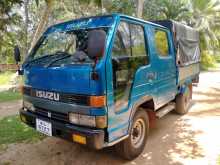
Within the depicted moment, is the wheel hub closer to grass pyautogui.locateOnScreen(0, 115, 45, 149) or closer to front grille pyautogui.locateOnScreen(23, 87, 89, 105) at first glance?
front grille pyautogui.locateOnScreen(23, 87, 89, 105)

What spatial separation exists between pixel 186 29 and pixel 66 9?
1149 cm

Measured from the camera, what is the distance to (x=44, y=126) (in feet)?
12.1

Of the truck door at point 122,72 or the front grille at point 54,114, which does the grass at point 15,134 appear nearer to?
the front grille at point 54,114

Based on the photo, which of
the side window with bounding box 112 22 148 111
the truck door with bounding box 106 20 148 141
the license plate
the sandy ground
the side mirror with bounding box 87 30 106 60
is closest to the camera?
the side mirror with bounding box 87 30 106 60

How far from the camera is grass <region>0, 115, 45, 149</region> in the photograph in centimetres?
496

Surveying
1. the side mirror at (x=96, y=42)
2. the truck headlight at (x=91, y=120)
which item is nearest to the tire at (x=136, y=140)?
the truck headlight at (x=91, y=120)

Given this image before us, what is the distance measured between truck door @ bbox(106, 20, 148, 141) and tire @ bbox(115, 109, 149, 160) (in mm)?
353

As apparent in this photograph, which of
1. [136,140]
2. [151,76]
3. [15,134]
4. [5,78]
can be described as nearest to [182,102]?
[151,76]

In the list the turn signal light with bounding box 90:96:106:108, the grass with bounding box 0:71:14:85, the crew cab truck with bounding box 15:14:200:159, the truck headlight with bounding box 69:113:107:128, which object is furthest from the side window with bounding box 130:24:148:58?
the grass with bounding box 0:71:14:85

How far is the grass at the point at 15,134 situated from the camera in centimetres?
496

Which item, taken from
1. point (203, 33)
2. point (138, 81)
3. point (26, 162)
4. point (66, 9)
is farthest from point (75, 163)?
point (203, 33)

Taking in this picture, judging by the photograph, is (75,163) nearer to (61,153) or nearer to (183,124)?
(61,153)

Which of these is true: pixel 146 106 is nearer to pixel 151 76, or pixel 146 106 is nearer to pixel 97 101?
pixel 151 76

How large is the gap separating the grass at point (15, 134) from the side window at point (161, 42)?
3020mm
